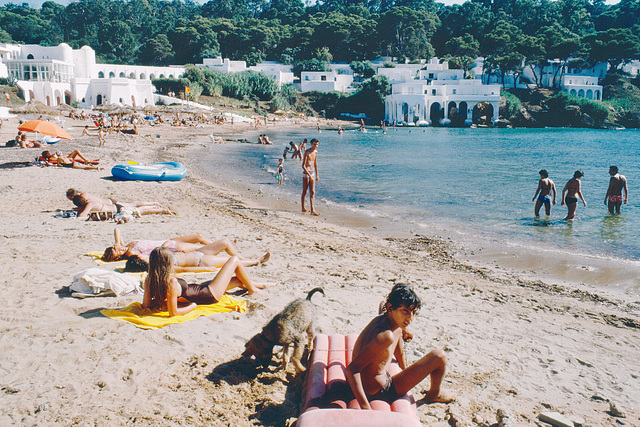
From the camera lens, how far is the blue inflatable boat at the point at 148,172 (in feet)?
45.1

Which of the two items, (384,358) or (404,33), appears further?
(404,33)

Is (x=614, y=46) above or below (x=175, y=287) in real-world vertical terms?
above

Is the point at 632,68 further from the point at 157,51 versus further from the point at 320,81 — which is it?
the point at 157,51

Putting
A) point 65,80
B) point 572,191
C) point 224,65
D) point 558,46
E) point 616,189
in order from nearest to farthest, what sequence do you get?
point 572,191 → point 616,189 → point 65,80 → point 224,65 → point 558,46

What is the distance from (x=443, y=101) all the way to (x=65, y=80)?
51003 mm

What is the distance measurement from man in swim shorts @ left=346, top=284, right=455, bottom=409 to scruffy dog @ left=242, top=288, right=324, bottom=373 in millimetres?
882

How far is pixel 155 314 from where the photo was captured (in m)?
4.61

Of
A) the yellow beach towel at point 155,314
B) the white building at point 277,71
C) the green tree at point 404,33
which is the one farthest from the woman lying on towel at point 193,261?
the green tree at point 404,33

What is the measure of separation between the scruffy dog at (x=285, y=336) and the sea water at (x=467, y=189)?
19.0 feet

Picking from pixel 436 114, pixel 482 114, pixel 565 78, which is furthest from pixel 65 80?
pixel 565 78

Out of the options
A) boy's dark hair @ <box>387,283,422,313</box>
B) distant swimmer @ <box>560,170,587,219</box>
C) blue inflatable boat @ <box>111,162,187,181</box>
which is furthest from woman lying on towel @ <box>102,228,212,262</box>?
distant swimmer @ <box>560,170,587,219</box>

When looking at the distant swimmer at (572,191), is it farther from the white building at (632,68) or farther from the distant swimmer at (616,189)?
the white building at (632,68)

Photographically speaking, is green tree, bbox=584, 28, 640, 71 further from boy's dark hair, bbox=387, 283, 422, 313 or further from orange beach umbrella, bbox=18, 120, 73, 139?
boy's dark hair, bbox=387, 283, 422, 313

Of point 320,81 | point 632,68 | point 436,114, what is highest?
point 632,68
